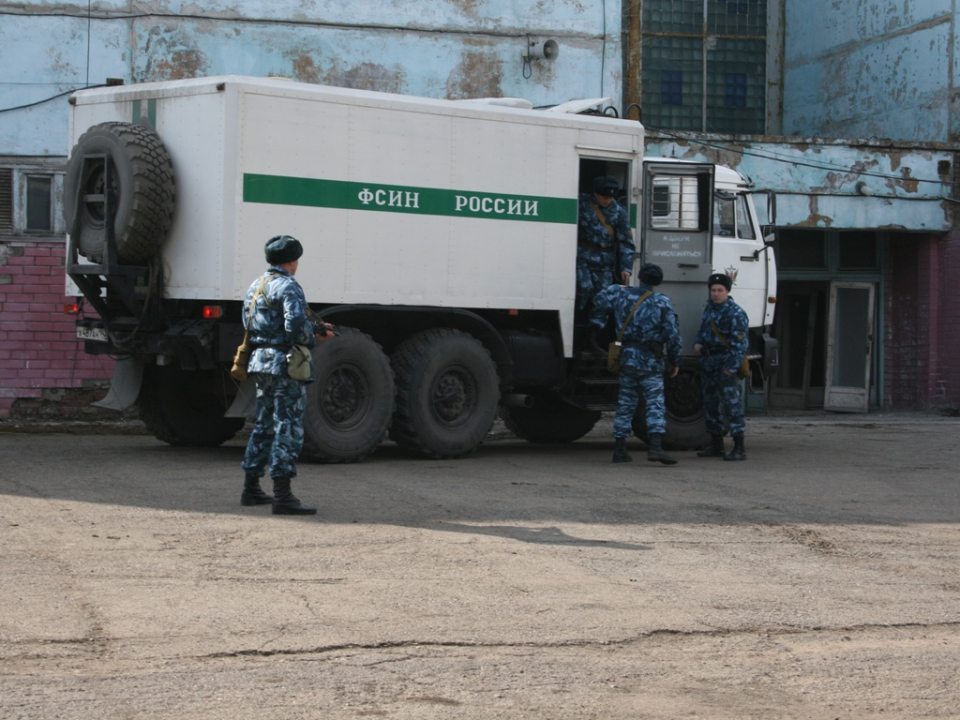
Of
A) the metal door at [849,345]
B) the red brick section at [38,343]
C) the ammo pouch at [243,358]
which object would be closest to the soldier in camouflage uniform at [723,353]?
the ammo pouch at [243,358]

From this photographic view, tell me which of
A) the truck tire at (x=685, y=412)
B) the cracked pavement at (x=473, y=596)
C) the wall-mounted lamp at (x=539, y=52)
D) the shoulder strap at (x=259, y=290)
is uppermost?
the wall-mounted lamp at (x=539, y=52)

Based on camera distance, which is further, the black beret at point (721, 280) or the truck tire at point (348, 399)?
the black beret at point (721, 280)

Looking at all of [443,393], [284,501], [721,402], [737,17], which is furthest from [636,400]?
[737,17]

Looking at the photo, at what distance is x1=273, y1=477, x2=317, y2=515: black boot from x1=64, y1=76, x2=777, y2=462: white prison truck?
8.61ft

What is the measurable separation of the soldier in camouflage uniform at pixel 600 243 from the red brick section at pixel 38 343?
21.0ft

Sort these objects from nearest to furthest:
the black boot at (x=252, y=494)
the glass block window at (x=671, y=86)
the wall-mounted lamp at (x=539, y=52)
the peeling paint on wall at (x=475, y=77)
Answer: the black boot at (x=252, y=494)
the peeling paint on wall at (x=475, y=77)
the wall-mounted lamp at (x=539, y=52)
the glass block window at (x=671, y=86)

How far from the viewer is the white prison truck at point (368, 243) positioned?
10.7 metres

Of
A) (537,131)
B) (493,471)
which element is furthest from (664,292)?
(493,471)

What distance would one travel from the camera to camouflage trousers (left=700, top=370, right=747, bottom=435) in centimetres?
1263

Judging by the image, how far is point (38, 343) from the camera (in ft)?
52.2

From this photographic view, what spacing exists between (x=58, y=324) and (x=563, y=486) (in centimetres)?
813

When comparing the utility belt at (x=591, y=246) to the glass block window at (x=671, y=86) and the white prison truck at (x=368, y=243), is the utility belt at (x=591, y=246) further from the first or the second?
the glass block window at (x=671, y=86)

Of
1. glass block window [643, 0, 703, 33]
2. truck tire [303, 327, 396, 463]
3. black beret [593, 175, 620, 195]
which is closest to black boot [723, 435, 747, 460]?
black beret [593, 175, 620, 195]

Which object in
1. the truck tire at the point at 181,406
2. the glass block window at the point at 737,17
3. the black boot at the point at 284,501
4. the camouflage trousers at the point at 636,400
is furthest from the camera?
the glass block window at the point at 737,17
